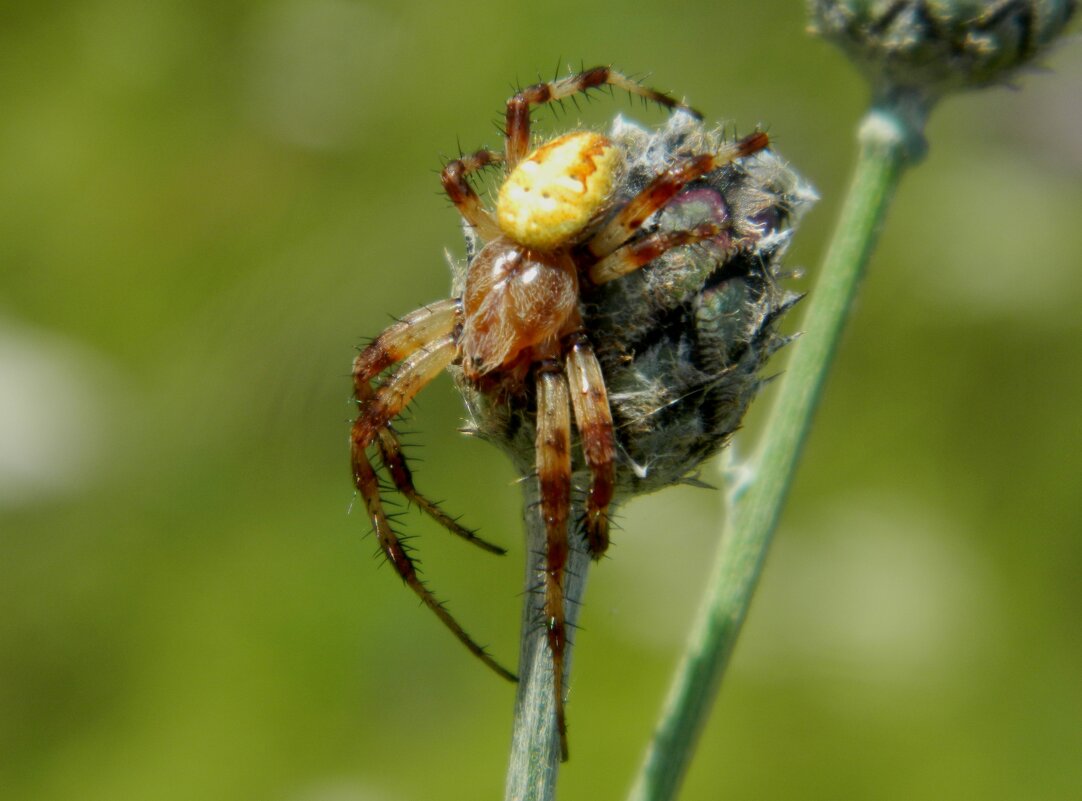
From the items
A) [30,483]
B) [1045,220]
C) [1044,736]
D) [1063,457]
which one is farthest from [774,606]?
[30,483]

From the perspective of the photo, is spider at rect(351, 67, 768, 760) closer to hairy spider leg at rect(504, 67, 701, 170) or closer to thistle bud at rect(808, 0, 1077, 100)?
hairy spider leg at rect(504, 67, 701, 170)

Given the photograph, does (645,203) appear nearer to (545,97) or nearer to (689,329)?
(689,329)

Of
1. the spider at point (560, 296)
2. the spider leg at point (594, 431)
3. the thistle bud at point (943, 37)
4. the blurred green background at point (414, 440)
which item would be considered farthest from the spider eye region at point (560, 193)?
the blurred green background at point (414, 440)

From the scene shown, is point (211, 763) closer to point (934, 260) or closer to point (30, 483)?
point (30, 483)

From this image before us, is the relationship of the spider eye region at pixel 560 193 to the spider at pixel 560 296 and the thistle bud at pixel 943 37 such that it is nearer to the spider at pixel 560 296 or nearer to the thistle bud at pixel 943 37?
the spider at pixel 560 296

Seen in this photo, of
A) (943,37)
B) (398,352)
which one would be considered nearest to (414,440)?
(398,352)

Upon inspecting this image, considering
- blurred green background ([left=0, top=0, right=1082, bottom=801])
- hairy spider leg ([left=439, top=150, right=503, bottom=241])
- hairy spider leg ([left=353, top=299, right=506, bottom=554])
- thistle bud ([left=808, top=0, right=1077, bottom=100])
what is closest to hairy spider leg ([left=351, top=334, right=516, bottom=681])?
hairy spider leg ([left=353, top=299, right=506, bottom=554])
